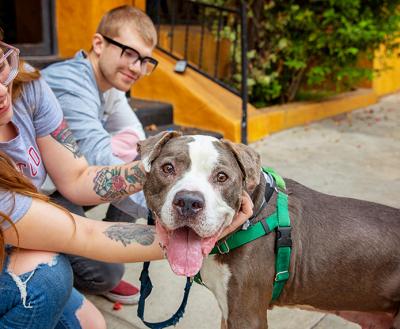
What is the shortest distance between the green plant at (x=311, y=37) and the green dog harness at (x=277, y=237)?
5248mm

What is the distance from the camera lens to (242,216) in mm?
2080

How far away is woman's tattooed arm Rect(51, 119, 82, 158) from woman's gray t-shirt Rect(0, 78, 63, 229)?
0.08 ft

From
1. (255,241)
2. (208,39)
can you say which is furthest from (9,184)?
(208,39)

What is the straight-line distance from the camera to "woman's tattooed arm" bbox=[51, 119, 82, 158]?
101 inches

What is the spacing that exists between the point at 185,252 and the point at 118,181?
0.70 m

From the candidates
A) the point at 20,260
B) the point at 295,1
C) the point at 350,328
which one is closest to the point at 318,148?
the point at 295,1

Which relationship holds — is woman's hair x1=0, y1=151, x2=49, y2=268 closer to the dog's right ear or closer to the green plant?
the dog's right ear

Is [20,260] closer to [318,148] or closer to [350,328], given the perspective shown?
[350,328]

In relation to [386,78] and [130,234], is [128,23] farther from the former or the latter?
[386,78]

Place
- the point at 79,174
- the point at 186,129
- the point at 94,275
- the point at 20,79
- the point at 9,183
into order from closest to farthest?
the point at 9,183 → the point at 20,79 → the point at 79,174 → the point at 94,275 → the point at 186,129

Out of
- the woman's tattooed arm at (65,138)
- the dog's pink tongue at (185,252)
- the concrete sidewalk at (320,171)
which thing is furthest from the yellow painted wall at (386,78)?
the dog's pink tongue at (185,252)

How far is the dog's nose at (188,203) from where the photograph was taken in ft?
6.15

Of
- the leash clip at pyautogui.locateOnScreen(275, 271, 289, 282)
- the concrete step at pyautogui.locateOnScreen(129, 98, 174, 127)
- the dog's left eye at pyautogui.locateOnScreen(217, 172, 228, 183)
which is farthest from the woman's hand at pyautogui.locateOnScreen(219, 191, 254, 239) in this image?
the concrete step at pyautogui.locateOnScreen(129, 98, 174, 127)

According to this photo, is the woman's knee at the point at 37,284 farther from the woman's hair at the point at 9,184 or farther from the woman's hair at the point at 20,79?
the woman's hair at the point at 20,79
